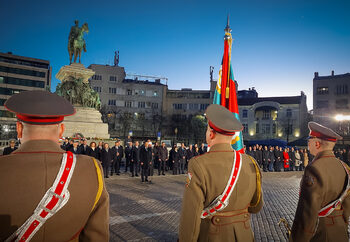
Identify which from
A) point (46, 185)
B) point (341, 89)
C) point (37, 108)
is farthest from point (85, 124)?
point (341, 89)

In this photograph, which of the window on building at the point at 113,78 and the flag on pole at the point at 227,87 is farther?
the window on building at the point at 113,78

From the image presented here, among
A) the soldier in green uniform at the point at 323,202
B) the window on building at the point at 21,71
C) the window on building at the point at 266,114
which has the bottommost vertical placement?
the soldier in green uniform at the point at 323,202

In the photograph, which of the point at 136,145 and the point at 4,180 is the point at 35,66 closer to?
the point at 136,145

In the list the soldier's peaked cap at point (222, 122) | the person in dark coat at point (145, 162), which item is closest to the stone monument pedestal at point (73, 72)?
the person in dark coat at point (145, 162)

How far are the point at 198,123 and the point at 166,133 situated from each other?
10498 mm

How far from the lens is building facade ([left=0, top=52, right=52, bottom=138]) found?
205 ft

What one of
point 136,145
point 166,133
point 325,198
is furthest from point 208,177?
point 166,133

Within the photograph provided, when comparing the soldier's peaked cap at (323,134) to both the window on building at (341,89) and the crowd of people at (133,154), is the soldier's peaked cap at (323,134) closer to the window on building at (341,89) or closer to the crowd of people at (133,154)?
the crowd of people at (133,154)

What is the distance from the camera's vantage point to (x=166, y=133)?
63281 millimetres

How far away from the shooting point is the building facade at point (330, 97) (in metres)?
51.4

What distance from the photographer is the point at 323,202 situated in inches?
114

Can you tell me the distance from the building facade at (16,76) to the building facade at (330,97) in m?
62.2

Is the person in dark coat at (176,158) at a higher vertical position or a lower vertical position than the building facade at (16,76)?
lower

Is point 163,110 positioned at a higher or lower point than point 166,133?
higher
